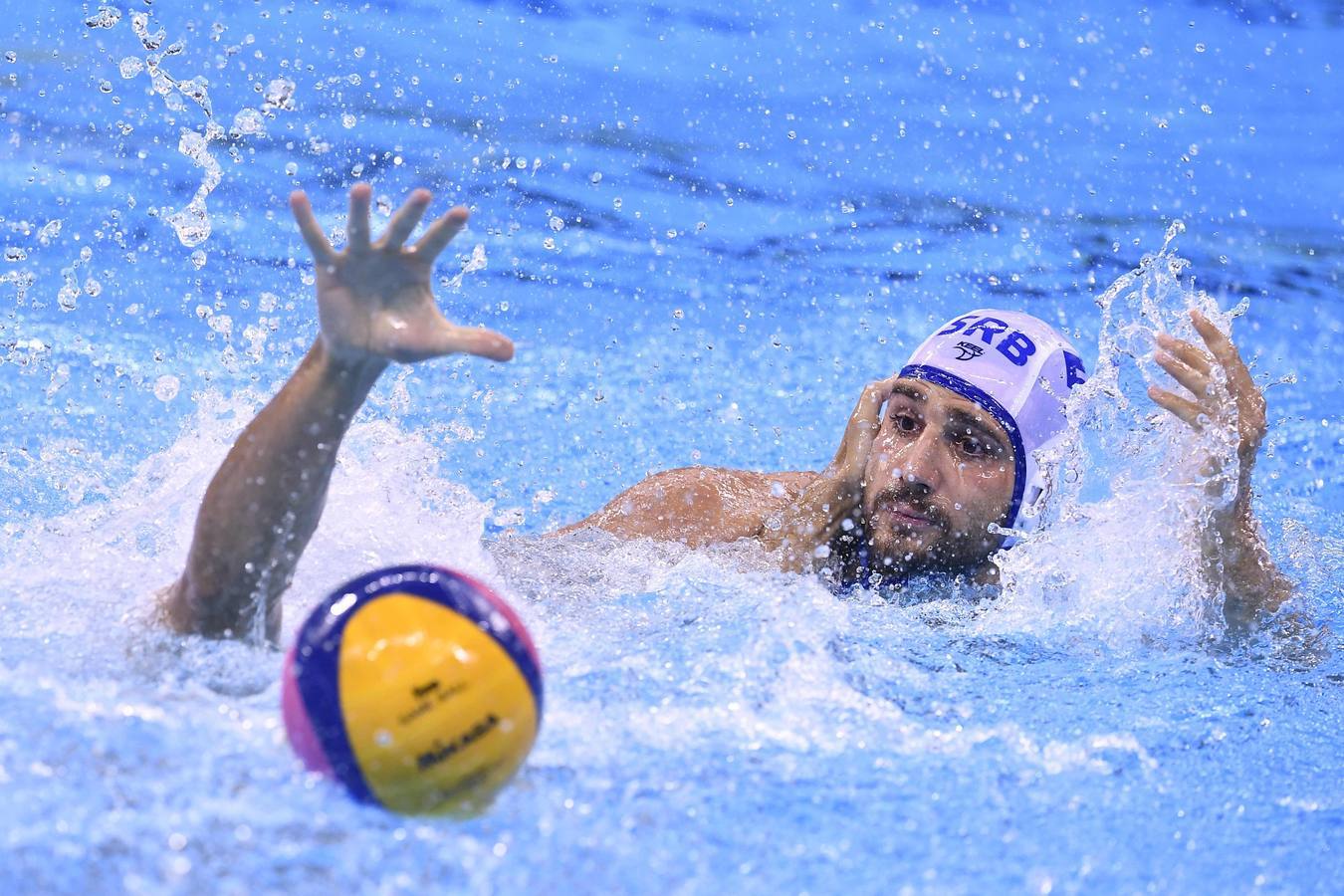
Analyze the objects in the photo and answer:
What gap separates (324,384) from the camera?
185cm

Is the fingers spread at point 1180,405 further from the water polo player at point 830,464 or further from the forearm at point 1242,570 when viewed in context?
the forearm at point 1242,570

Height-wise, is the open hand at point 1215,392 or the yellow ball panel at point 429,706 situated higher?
the open hand at point 1215,392

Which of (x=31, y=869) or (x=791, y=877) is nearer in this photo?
(x=31, y=869)

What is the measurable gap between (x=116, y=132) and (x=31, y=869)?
4.56 meters

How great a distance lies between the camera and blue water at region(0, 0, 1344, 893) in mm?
1855

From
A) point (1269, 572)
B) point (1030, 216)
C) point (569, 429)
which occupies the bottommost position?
point (569, 429)

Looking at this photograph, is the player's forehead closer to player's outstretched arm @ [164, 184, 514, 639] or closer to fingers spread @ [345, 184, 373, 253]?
player's outstretched arm @ [164, 184, 514, 639]

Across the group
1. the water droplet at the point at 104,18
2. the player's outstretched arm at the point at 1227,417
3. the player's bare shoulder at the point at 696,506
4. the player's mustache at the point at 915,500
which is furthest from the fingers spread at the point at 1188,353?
the water droplet at the point at 104,18

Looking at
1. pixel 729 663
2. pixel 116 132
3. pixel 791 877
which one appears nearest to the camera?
pixel 791 877

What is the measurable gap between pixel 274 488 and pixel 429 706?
0.43m

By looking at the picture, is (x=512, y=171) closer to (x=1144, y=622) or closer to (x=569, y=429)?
(x=569, y=429)

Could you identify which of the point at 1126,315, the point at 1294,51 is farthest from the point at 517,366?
the point at 1294,51

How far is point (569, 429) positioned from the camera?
4.39 m

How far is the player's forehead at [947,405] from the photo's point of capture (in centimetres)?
293
